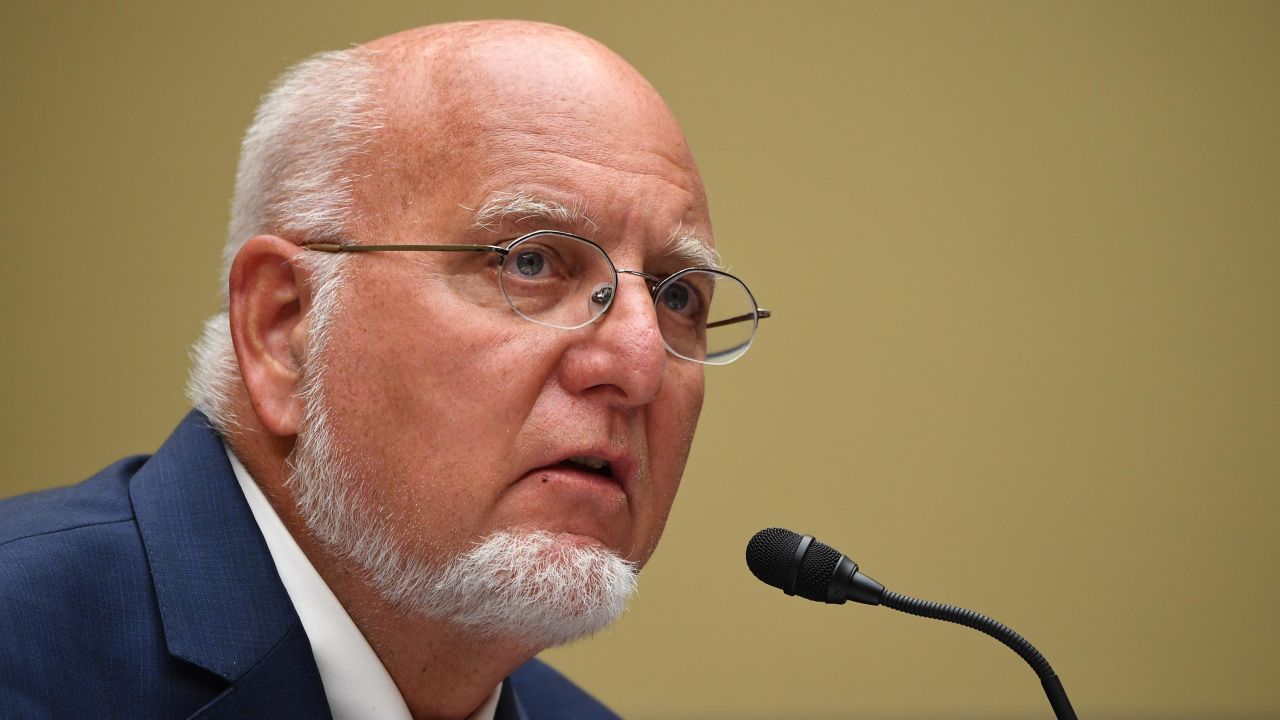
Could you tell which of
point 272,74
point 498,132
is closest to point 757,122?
point 272,74

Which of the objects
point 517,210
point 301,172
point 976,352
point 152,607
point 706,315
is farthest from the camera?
point 976,352

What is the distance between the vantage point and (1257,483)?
2.59m

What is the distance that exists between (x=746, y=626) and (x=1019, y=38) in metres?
1.49

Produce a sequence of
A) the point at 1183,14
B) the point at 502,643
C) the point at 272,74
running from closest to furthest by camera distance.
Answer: the point at 502,643, the point at 272,74, the point at 1183,14

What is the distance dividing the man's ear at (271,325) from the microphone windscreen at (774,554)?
57cm

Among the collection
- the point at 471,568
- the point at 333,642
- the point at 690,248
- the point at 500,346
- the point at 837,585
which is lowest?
the point at 333,642

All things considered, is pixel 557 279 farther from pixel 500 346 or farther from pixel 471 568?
pixel 471 568

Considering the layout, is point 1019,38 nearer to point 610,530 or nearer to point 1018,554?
point 1018,554

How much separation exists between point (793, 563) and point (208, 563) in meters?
0.67

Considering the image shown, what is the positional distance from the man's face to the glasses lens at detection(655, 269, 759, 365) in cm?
7

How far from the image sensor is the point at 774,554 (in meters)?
1.28

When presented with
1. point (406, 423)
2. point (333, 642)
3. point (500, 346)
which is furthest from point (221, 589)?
point (500, 346)

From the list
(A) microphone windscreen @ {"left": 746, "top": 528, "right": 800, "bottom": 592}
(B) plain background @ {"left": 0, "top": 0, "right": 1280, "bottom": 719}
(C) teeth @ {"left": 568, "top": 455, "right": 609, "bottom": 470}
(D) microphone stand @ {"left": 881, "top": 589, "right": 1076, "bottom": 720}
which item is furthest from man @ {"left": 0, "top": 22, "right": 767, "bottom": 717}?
(B) plain background @ {"left": 0, "top": 0, "right": 1280, "bottom": 719}

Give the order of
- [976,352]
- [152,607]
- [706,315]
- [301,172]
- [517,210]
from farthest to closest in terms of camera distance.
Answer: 1. [976,352]
2. [706,315]
3. [301,172]
4. [517,210]
5. [152,607]
